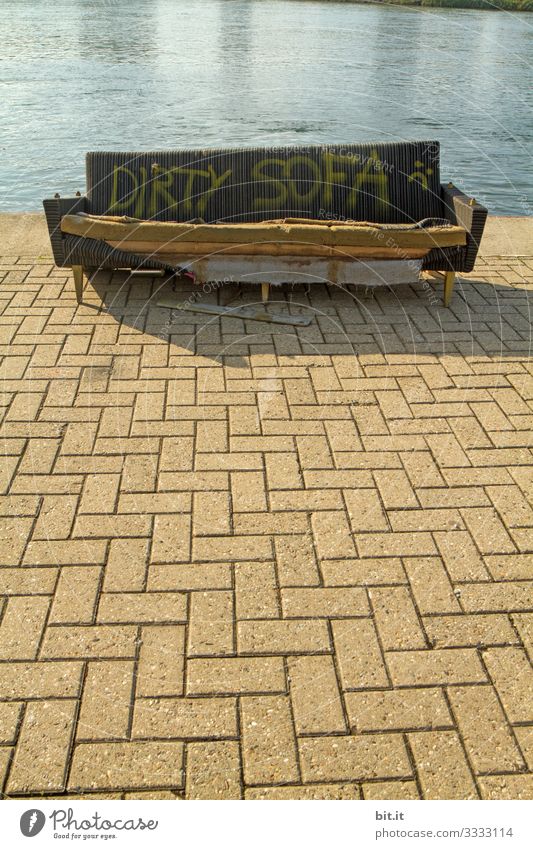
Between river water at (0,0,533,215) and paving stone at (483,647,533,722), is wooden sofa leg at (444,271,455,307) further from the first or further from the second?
river water at (0,0,533,215)

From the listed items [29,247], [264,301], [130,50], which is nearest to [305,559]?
[264,301]

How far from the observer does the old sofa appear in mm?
5824

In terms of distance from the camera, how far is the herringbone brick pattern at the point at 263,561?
2.66 m

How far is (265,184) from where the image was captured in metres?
6.45

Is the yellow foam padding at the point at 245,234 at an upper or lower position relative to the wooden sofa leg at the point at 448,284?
upper

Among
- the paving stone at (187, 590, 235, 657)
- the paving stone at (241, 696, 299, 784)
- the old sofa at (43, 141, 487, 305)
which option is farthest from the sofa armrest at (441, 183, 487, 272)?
the paving stone at (241, 696, 299, 784)

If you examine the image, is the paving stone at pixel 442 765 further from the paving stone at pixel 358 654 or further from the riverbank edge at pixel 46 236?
the riverbank edge at pixel 46 236

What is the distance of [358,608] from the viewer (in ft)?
10.6

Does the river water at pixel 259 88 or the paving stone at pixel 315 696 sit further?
the river water at pixel 259 88

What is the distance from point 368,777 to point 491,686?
655mm

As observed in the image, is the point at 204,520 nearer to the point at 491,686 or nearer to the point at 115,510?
the point at 115,510

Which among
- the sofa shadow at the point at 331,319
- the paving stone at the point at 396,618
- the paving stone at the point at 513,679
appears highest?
the sofa shadow at the point at 331,319

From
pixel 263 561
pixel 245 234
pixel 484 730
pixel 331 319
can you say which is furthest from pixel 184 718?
pixel 245 234

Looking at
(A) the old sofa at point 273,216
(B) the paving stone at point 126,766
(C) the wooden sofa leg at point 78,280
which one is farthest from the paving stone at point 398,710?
(C) the wooden sofa leg at point 78,280
